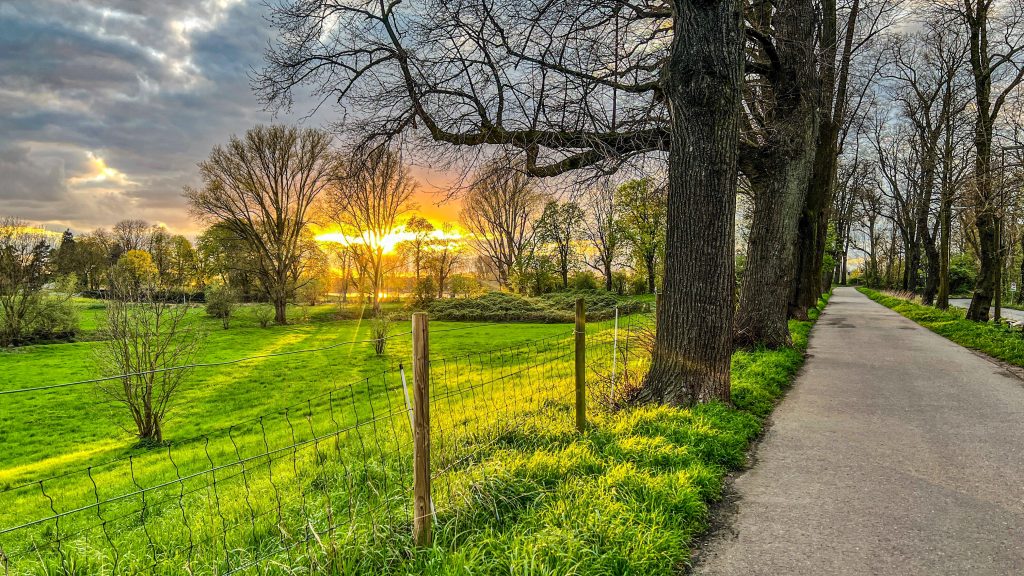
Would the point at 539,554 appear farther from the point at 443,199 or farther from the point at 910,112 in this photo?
the point at 910,112

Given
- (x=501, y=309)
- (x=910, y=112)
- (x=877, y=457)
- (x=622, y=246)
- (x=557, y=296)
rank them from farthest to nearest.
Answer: (x=622, y=246)
(x=557, y=296)
(x=501, y=309)
(x=910, y=112)
(x=877, y=457)

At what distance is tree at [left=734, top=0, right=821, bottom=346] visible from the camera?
932cm

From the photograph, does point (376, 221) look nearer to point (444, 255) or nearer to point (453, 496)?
point (444, 255)

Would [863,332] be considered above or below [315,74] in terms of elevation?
below

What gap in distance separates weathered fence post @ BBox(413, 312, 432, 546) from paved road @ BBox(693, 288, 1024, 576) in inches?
66.9

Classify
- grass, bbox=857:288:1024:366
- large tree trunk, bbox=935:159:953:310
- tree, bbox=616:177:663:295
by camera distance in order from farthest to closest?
1. tree, bbox=616:177:663:295
2. large tree trunk, bbox=935:159:953:310
3. grass, bbox=857:288:1024:366

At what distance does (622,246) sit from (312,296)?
25430 mm

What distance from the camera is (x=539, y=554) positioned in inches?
114

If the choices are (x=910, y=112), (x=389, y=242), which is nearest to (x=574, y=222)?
(x=389, y=242)

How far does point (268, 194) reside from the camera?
31.3 metres

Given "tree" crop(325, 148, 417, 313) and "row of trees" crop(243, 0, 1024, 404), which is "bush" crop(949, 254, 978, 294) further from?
"tree" crop(325, 148, 417, 313)

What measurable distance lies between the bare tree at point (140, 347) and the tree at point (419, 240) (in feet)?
105

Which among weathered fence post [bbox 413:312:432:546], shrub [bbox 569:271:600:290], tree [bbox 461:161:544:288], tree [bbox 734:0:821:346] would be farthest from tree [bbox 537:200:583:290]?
weathered fence post [bbox 413:312:432:546]

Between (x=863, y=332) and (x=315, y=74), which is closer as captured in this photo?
(x=315, y=74)
